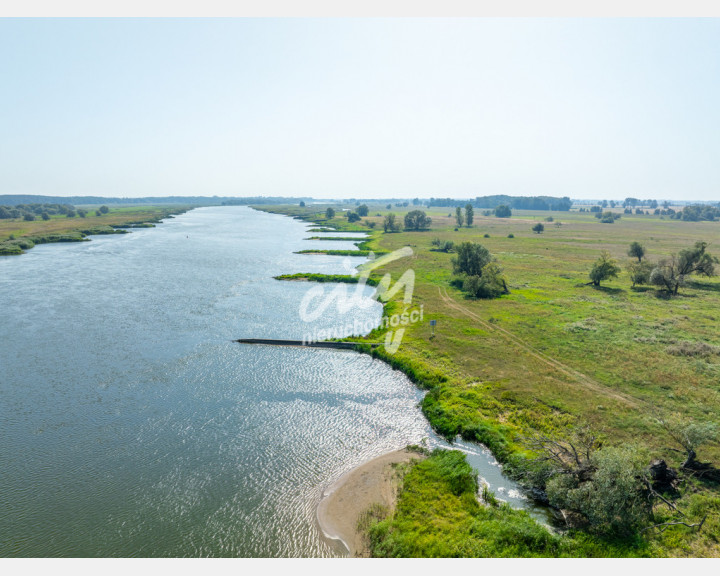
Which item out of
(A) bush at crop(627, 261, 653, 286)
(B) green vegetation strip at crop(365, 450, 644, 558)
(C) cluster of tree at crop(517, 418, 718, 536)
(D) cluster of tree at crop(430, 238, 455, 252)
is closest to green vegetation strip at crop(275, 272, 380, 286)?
(D) cluster of tree at crop(430, 238, 455, 252)

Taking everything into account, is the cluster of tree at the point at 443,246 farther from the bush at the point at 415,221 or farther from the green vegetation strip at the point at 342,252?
the bush at the point at 415,221

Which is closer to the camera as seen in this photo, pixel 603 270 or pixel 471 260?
pixel 603 270

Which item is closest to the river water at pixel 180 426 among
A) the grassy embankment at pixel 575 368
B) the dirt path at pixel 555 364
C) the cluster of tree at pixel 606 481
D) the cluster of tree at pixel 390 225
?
the cluster of tree at pixel 606 481

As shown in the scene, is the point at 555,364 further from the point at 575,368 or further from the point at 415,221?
the point at 415,221

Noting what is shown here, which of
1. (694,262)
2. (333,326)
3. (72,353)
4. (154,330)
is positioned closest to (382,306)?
(333,326)

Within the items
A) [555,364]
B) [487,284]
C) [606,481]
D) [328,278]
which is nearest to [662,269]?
[487,284]

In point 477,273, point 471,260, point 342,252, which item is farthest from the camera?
point 342,252

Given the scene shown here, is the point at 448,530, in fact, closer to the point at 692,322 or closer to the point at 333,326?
the point at 333,326
